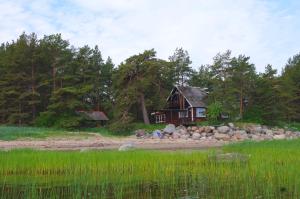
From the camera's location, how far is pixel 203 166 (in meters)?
15.0

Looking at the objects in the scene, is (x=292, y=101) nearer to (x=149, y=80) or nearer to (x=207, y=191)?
(x=149, y=80)

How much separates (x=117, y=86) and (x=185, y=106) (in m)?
12.8

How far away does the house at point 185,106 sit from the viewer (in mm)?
61531

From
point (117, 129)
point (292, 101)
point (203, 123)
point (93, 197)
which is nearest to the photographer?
point (93, 197)

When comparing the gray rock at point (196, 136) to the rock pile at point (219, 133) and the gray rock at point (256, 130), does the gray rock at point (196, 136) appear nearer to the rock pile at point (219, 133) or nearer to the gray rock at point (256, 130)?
the rock pile at point (219, 133)

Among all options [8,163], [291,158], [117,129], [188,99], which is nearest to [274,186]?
[291,158]

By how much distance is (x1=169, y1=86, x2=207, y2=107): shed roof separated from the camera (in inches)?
2424

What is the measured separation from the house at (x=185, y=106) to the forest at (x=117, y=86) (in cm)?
237

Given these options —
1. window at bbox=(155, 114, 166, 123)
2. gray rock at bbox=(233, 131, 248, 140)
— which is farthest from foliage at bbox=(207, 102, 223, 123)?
window at bbox=(155, 114, 166, 123)

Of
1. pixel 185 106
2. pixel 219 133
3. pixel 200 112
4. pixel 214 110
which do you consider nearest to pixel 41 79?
pixel 185 106

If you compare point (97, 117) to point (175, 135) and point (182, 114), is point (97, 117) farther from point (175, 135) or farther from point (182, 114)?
point (175, 135)

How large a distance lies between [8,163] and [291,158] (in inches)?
393

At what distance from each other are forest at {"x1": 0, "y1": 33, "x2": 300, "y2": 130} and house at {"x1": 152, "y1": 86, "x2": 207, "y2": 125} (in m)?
2.37

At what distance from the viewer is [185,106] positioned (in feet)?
206
